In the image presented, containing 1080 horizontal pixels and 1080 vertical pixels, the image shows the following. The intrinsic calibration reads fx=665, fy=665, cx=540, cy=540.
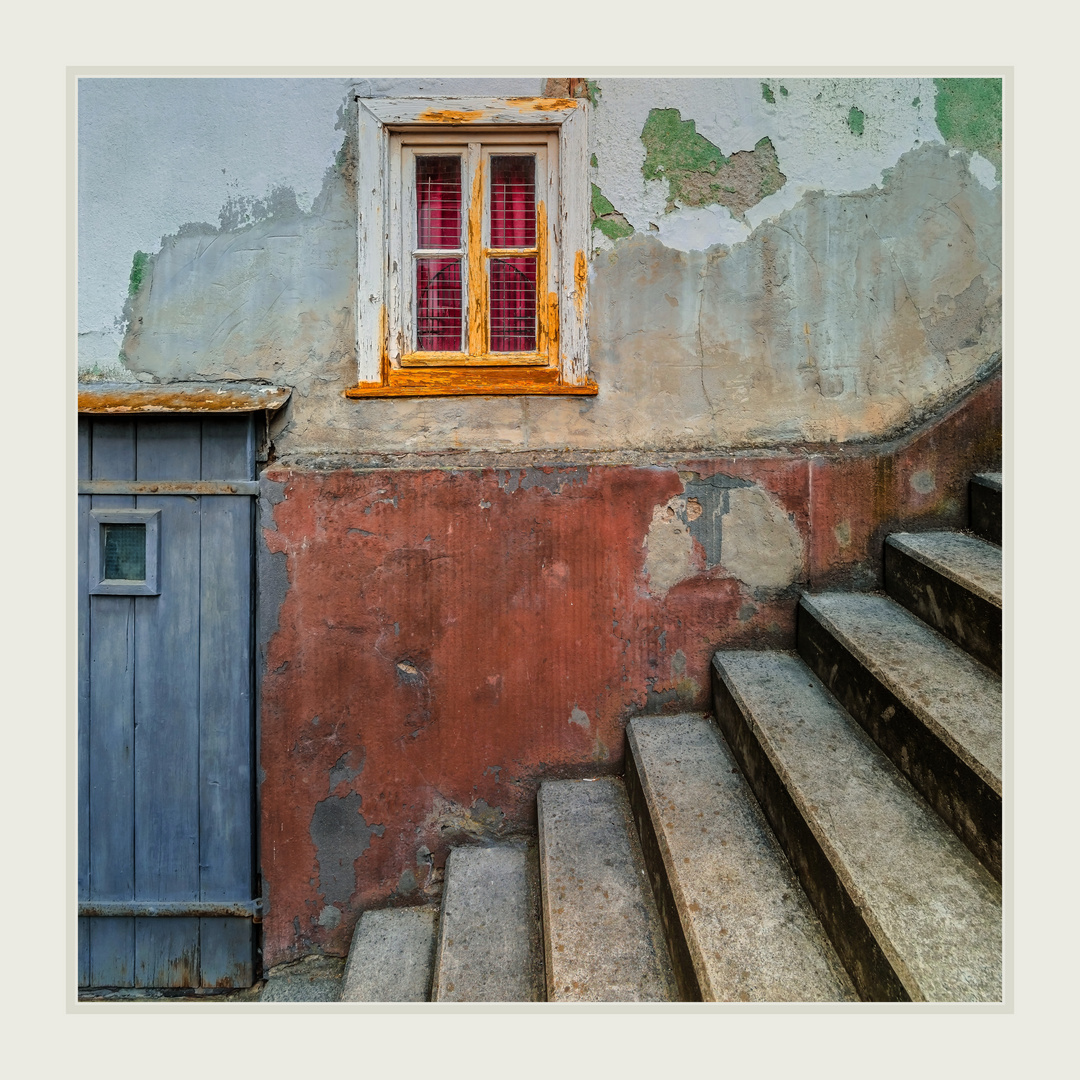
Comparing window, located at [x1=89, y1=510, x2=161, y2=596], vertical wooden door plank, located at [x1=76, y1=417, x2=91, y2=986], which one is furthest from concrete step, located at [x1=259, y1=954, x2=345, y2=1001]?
window, located at [x1=89, y1=510, x2=161, y2=596]

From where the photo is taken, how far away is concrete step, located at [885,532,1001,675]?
6.32ft

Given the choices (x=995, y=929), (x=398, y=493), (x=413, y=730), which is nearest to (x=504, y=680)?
(x=413, y=730)

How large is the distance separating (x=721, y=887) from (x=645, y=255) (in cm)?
210

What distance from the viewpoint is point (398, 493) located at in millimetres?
2496

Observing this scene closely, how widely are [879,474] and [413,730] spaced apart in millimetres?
2026

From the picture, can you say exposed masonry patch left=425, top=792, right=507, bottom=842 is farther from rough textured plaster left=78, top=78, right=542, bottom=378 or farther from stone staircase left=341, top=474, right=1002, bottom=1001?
rough textured plaster left=78, top=78, right=542, bottom=378

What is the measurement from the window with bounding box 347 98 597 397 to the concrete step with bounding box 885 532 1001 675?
1310mm

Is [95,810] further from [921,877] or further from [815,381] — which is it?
[815,381]

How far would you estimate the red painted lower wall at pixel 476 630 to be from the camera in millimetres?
2504

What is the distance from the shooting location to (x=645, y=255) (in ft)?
8.16

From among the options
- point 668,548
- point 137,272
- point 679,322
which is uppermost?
point 137,272

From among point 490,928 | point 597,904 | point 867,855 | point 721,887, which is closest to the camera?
point 867,855

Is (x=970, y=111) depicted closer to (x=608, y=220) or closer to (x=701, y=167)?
(x=701, y=167)

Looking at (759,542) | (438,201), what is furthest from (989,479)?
(438,201)
